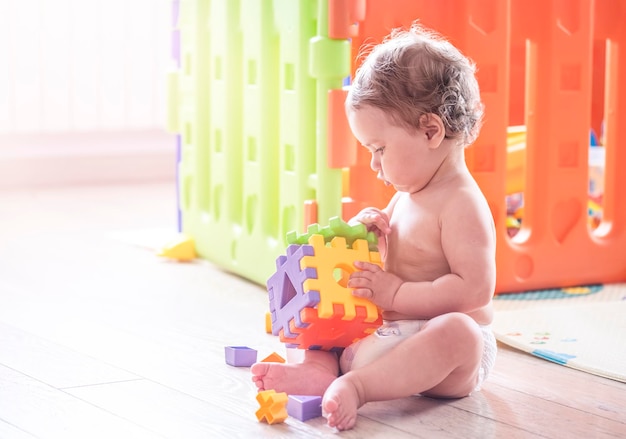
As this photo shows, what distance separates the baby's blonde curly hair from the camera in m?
1.07

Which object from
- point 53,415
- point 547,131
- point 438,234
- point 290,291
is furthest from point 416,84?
point 547,131

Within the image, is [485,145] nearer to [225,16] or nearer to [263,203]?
[263,203]

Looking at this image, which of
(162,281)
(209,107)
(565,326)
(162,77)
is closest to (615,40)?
(565,326)

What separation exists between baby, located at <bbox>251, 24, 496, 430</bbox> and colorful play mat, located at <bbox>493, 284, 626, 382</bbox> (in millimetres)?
180

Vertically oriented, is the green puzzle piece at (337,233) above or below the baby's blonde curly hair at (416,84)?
below

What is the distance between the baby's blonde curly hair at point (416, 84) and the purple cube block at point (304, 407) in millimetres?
313

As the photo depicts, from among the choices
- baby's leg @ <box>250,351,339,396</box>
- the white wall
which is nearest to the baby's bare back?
baby's leg @ <box>250,351,339,396</box>

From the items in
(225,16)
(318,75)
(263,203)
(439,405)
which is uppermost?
(225,16)

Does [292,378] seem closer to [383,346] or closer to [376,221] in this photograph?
[383,346]

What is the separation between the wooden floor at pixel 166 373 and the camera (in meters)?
1.00

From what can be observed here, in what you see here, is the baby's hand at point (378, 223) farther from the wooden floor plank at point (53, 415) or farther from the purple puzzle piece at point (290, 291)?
the wooden floor plank at point (53, 415)

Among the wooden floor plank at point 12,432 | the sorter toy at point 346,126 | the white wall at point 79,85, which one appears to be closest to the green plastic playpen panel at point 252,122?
the sorter toy at point 346,126

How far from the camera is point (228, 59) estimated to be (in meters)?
1.76

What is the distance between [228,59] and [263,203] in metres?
0.28
